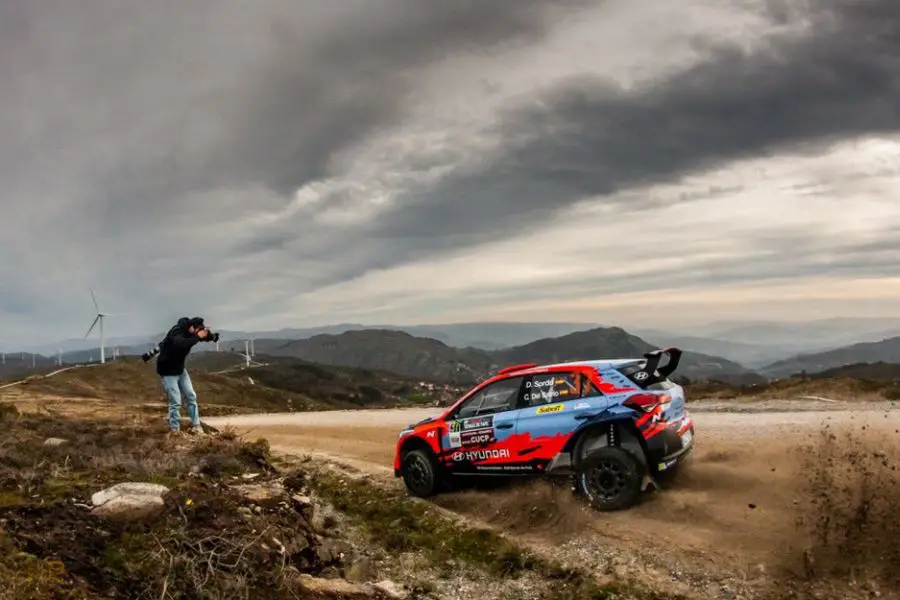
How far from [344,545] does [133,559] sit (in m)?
2.86

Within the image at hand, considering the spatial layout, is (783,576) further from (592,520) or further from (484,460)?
(484,460)

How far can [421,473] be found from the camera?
10344 millimetres

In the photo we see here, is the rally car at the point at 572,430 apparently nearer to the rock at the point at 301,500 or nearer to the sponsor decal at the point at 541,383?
the sponsor decal at the point at 541,383

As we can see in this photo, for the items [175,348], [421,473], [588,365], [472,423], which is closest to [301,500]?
[421,473]

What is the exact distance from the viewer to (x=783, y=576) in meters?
6.43

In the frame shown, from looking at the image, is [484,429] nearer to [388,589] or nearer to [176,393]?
[388,589]

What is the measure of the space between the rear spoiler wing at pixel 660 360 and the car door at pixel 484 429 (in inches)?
71.3

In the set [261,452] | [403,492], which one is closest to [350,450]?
[261,452]

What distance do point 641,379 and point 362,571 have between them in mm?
4284

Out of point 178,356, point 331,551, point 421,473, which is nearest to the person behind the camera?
point 331,551

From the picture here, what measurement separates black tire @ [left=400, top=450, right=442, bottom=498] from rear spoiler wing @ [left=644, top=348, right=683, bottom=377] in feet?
11.7

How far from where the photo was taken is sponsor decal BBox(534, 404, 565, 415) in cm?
910

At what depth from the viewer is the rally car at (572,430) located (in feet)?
27.7

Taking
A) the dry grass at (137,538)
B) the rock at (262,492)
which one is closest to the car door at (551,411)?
the dry grass at (137,538)
